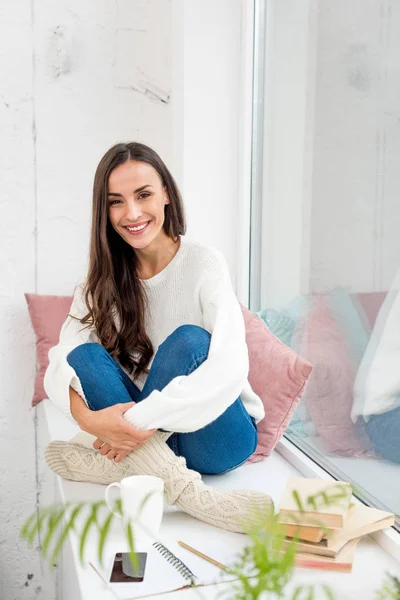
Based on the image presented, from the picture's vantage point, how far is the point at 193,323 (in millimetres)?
1660

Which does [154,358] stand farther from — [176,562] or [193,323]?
[176,562]

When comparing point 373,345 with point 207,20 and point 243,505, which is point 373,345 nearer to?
point 243,505

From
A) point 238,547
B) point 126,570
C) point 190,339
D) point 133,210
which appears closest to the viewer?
point 126,570

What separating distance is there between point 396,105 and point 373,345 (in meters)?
0.46

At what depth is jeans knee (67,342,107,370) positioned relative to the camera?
154cm

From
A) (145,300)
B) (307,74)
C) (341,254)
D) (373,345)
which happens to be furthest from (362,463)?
(307,74)

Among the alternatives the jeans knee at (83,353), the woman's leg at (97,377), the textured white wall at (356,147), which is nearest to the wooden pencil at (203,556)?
the woman's leg at (97,377)

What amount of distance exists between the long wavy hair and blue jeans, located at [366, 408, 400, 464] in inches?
22.1

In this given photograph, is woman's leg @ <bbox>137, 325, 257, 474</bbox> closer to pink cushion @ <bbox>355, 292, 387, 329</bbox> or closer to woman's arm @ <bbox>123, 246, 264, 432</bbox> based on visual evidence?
woman's arm @ <bbox>123, 246, 264, 432</bbox>

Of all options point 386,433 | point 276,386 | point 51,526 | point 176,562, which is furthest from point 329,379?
point 51,526

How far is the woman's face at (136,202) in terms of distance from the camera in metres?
1.62

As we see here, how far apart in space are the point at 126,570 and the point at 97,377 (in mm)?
454

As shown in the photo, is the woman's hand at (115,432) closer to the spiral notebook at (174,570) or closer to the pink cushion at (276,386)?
the spiral notebook at (174,570)

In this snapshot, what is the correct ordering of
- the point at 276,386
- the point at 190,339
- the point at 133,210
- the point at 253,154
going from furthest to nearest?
the point at 253,154
the point at 276,386
the point at 133,210
the point at 190,339
